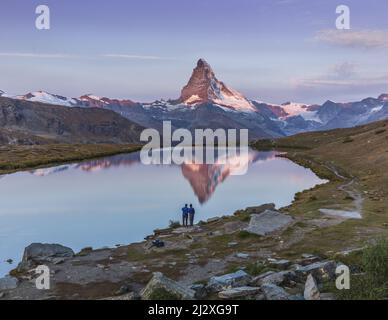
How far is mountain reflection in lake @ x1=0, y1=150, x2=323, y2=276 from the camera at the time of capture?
49.7 metres

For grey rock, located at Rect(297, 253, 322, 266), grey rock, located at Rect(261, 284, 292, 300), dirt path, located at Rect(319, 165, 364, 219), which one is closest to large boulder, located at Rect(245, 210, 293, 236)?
dirt path, located at Rect(319, 165, 364, 219)

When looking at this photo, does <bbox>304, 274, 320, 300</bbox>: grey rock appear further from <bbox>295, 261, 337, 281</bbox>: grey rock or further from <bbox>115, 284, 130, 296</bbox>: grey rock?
<bbox>115, 284, 130, 296</bbox>: grey rock

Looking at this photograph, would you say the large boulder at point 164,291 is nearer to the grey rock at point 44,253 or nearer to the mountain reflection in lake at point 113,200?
the grey rock at point 44,253

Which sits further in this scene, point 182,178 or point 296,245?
point 182,178

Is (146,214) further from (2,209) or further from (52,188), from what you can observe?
(52,188)

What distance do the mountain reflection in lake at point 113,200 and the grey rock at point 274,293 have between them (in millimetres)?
23991

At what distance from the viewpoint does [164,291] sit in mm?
22141

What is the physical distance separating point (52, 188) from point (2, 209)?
869 inches

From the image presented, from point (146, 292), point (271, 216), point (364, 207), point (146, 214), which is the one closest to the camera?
point (146, 292)

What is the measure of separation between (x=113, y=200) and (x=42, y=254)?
35.0m
